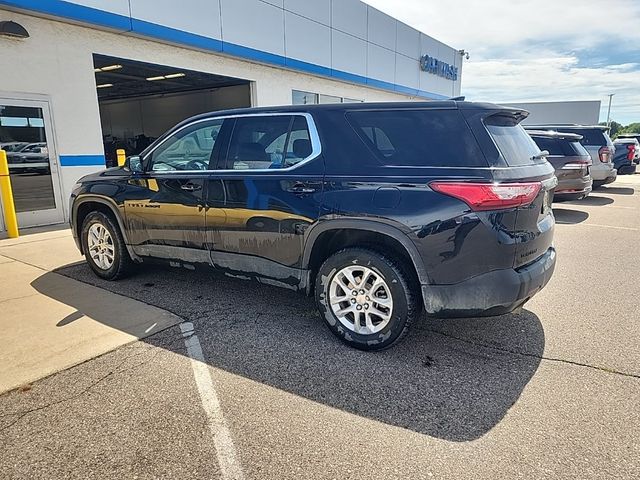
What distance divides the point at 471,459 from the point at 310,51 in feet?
49.6

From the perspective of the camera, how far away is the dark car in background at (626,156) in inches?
749

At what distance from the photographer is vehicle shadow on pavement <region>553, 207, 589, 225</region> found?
9445mm

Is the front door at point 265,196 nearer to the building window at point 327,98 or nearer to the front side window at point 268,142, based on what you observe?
the front side window at point 268,142

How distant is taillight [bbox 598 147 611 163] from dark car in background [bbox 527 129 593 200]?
3.76m

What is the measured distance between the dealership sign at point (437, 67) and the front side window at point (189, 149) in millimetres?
20757

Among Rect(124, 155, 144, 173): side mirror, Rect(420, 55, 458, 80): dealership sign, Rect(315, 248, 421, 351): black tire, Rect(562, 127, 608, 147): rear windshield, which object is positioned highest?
Rect(420, 55, 458, 80): dealership sign

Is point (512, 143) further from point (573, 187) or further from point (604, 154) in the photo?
point (604, 154)

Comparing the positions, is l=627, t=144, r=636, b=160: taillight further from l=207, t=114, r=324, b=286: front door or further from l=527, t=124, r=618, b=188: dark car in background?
l=207, t=114, r=324, b=286: front door

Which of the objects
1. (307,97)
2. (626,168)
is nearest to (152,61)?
(307,97)

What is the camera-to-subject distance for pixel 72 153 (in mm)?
9469

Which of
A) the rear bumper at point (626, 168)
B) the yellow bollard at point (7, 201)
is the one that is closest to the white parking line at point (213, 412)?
the yellow bollard at point (7, 201)

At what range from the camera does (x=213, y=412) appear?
2.79 metres

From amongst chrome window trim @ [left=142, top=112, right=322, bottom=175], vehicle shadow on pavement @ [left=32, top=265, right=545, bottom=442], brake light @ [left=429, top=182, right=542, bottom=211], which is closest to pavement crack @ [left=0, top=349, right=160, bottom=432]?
vehicle shadow on pavement @ [left=32, top=265, right=545, bottom=442]

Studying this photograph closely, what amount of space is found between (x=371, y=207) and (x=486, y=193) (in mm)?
804
